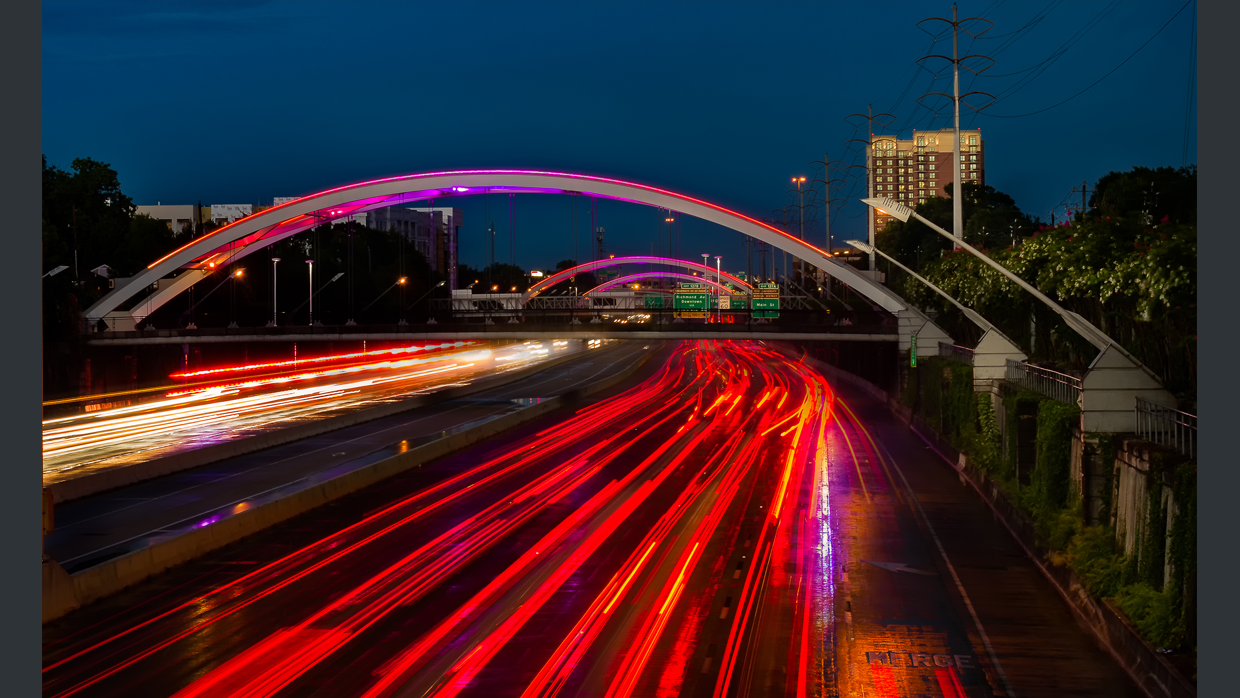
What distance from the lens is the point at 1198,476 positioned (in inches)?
536

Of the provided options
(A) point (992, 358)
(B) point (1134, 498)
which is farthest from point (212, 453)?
(B) point (1134, 498)

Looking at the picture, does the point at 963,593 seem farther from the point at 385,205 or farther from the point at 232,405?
the point at 385,205

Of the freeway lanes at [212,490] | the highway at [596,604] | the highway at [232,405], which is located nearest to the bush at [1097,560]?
the highway at [596,604]

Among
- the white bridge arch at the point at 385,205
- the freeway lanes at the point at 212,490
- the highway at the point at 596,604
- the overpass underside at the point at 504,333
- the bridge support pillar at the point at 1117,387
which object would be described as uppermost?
the white bridge arch at the point at 385,205

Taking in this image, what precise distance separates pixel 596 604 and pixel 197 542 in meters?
9.02

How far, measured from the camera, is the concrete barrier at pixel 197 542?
17969mm

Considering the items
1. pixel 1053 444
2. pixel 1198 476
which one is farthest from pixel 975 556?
pixel 1198 476

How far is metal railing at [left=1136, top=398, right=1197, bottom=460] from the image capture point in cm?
1759

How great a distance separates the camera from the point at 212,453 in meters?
37.0

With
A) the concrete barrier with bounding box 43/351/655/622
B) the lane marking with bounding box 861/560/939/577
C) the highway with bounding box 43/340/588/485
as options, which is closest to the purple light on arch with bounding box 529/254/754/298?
the highway with bounding box 43/340/588/485

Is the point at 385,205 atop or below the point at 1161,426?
atop

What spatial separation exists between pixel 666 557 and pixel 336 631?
7.71m

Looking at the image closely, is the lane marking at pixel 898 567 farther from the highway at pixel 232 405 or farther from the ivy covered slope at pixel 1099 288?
the highway at pixel 232 405

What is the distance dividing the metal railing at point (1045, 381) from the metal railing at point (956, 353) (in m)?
7.87
